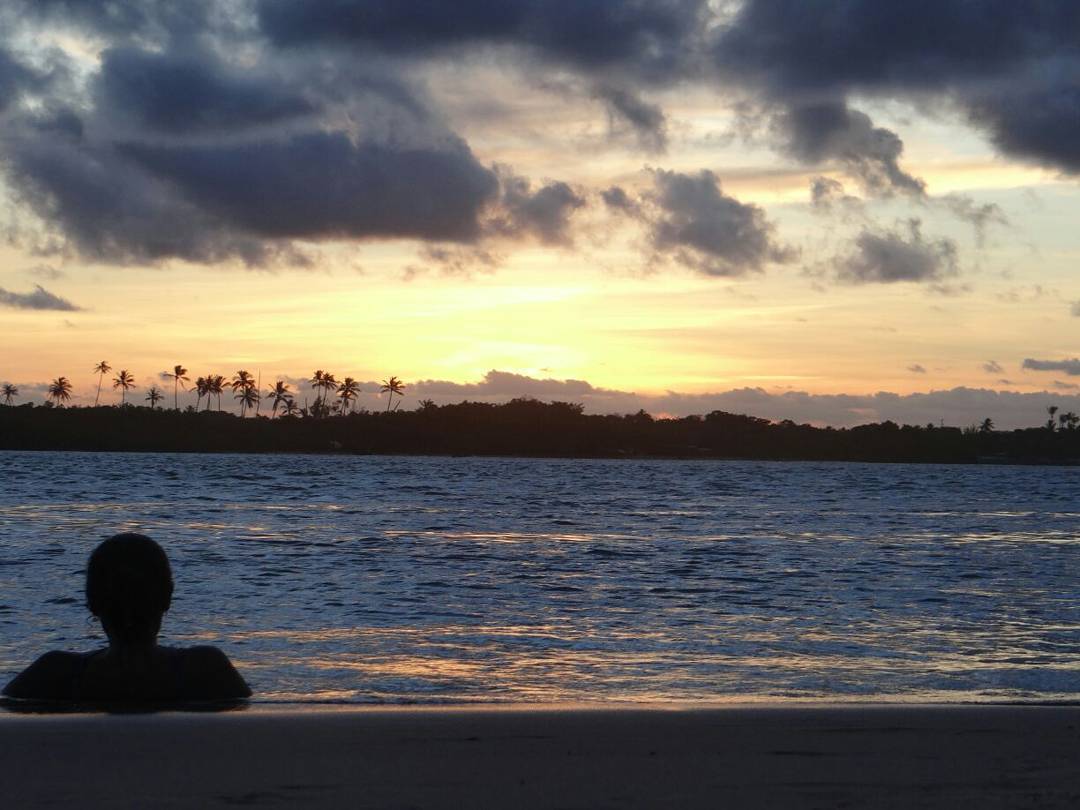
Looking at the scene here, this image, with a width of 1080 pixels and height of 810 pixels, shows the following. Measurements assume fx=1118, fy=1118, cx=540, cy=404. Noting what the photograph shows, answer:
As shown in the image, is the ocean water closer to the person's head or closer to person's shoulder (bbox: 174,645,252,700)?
person's shoulder (bbox: 174,645,252,700)

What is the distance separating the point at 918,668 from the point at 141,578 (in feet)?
26.9

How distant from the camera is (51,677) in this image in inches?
249

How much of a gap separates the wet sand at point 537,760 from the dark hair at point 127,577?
771mm

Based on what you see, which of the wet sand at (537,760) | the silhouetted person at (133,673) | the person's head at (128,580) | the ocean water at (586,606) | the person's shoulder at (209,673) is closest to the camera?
the wet sand at (537,760)

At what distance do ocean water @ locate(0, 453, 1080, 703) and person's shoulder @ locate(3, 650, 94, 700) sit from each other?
2.86 meters

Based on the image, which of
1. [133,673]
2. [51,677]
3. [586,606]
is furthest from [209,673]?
[586,606]

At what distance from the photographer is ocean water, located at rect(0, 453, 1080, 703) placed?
34.1ft

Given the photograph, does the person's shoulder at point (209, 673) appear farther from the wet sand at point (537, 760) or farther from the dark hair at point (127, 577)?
the dark hair at point (127, 577)

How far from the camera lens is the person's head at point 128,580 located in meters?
5.54

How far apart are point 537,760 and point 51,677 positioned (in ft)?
9.19

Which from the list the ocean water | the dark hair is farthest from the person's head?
the ocean water

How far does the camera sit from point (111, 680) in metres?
6.25

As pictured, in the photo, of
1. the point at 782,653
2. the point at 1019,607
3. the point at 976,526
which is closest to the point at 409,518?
the point at 976,526

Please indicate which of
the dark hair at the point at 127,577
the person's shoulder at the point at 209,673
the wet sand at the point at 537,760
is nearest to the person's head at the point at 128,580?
the dark hair at the point at 127,577
